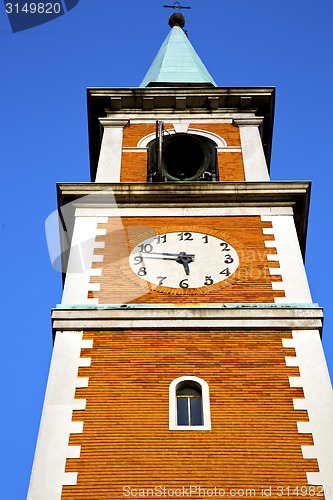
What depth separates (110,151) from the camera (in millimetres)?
23516

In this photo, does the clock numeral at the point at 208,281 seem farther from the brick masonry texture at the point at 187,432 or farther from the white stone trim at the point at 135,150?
the white stone trim at the point at 135,150

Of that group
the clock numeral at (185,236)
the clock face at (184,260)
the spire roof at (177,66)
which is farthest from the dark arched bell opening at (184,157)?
the spire roof at (177,66)

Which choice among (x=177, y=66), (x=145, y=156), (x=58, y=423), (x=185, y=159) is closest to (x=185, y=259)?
(x=58, y=423)

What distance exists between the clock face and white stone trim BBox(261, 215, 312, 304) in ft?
2.86

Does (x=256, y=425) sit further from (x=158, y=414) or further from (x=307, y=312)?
(x=307, y=312)

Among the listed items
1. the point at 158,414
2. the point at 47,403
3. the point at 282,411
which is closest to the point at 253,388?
the point at 282,411

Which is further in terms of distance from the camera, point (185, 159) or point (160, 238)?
point (185, 159)

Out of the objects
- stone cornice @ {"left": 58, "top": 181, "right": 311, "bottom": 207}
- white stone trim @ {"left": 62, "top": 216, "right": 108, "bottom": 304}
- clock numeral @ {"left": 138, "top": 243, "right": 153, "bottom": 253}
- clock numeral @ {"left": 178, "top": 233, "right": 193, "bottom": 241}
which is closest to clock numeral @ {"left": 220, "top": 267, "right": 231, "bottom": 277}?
clock numeral @ {"left": 178, "top": 233, "right": 193, "bottom": 241}

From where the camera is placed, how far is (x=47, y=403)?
592 inches

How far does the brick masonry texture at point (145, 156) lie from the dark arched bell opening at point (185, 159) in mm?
294

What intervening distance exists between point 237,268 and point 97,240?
9.68 ft

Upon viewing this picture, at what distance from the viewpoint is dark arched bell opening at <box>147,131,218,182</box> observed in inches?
907

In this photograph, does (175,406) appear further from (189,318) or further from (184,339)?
(189,318)

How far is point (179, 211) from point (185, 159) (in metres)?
3.78
